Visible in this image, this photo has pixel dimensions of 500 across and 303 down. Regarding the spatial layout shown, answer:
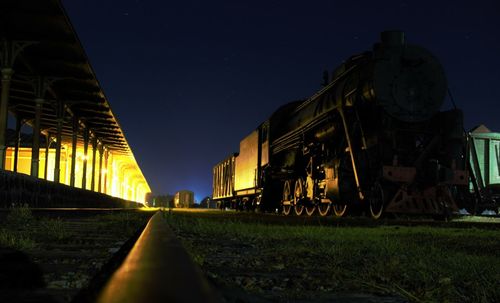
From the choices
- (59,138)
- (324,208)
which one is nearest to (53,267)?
(324,208)

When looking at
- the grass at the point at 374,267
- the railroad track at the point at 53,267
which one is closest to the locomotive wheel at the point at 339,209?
the grass at the point at 374,267

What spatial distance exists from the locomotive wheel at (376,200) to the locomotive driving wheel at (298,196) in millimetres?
3774

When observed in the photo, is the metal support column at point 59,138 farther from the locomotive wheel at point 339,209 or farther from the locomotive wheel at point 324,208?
the locomotive wheel at point 339,209

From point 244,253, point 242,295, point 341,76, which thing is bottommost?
point 244,253

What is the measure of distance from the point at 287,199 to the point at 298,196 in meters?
1.83

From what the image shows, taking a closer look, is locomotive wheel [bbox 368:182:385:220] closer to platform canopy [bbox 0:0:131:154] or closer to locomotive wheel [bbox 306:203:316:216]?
locomotive wheel [bbox 306:203:316:216]

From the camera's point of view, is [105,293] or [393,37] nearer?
[105,293]

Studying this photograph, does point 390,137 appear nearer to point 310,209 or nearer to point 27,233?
point 310,209

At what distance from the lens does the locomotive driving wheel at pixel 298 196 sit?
52.3 feet

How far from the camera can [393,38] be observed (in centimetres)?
1245

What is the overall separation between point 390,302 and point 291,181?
51.0 ft

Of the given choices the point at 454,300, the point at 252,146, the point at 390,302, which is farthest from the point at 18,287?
the point at 252,146

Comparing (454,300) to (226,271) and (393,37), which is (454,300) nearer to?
(226,271)

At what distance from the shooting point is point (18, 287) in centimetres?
211
